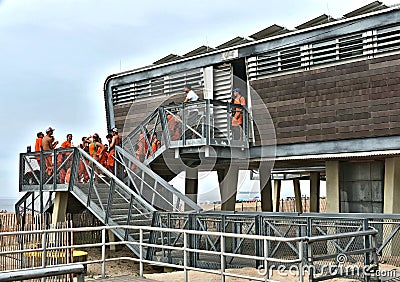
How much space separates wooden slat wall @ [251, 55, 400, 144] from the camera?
45.8 ft

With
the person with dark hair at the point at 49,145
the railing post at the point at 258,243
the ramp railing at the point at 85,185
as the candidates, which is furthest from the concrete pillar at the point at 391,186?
the person with dark hair at the point at 49,145

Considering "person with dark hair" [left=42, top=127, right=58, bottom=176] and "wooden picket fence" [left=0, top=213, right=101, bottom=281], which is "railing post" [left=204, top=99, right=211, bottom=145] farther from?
"person with dark hair" [left=42, top=127, right=58, bottom=176]

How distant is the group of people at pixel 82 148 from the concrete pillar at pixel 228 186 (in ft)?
12.8

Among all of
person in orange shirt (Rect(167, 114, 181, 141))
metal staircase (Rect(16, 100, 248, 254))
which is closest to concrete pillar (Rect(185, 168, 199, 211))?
metal staircase (Rect(16, 100, 248, 254))

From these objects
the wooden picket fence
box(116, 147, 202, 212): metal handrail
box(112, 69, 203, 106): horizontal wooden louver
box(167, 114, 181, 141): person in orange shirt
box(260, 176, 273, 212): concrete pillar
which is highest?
box(112, 69, 203, 106): horizontal wooden louver

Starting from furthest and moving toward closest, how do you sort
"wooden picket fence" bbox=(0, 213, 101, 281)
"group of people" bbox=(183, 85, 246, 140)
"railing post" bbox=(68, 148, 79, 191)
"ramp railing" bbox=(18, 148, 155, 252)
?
"railing post" bbox=(68, 148, 79, 191)
"group of people" bbox=(183, 85, 246, 140)
"ramp railing" bbox=(18, 148, 155, 252)
"wooden picket fence" bbox=(0, 213, 101, 281)

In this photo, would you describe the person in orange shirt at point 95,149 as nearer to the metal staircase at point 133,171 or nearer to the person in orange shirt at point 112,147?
the person in orange shirt at point 112,147

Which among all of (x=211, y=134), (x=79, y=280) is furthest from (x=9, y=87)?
(x=79, y=280)

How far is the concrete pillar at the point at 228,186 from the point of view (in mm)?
19172

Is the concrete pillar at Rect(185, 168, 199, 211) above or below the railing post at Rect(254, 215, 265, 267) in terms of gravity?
above

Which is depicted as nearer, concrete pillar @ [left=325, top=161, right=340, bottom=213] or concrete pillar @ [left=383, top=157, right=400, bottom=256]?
concrete pillar @ [left=383, top=157, right=400, bottom=256]

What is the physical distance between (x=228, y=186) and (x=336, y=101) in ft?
20.9

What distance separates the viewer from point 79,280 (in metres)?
4.94

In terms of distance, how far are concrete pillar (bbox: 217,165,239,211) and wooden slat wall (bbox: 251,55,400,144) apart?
333 cm
